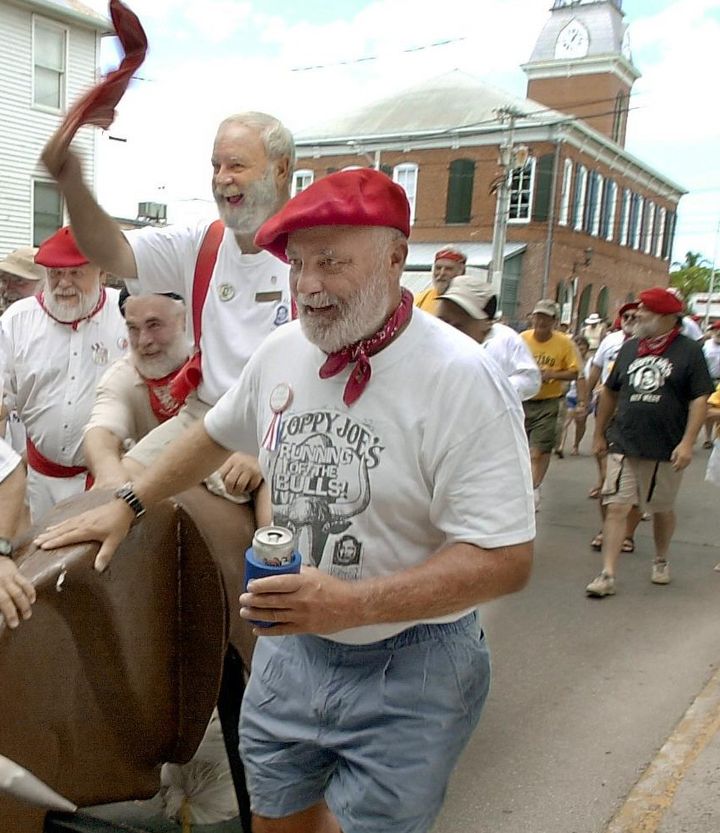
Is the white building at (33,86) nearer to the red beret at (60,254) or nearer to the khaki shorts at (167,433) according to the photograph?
the red beret at (60,254)

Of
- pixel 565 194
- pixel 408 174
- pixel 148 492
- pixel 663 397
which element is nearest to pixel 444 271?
pixel 663 397

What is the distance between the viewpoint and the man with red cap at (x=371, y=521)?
1828 mm

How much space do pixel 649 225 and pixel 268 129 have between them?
46545 mm

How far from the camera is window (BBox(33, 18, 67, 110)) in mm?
18875

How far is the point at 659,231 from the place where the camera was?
4769 centimetres

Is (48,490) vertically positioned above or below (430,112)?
below

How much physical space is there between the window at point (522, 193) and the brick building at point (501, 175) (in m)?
0.04

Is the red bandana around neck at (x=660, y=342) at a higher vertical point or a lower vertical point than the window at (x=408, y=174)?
lower

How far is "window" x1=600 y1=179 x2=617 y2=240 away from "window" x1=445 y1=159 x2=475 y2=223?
7.94 m

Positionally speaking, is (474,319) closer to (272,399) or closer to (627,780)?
(627,780)

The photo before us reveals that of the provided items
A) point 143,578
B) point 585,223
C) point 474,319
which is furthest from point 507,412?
point 585,223

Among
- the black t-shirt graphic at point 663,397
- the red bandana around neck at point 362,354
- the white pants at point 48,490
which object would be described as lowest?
the white pants at point 48,490

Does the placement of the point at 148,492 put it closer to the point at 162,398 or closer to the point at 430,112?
the point at 162,398

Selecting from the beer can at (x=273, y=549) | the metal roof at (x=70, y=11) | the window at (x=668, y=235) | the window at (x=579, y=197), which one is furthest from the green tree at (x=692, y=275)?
the beer can at (x=273, y=549)
